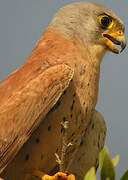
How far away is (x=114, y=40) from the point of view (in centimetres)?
316

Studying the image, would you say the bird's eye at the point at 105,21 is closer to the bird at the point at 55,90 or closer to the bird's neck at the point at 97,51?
the bird at the point at 55,90

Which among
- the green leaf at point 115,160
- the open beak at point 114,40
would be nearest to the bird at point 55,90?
the open beak at point 114,40

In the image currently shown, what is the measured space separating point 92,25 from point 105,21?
0.47 feet

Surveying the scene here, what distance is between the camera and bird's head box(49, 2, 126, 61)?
3.08 m

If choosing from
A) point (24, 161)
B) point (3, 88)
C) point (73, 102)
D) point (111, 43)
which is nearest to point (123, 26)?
point (111, 43)

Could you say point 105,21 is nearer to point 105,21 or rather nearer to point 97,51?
point 105,21

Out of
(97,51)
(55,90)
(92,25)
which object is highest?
(92,25)

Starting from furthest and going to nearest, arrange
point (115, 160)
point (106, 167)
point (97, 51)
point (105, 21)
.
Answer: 1. point (105, 21)
2. point (97, 51)
3. point (115, 160)
4. point (106, 167)

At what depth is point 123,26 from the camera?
131 inches

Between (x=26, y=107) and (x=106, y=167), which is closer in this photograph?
(x=106, y=167)

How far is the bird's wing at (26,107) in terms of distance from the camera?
224 cm

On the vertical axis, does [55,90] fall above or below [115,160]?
above

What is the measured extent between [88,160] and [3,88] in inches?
50.4

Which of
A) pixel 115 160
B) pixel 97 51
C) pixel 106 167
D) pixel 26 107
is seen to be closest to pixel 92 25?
pixel 97 51
